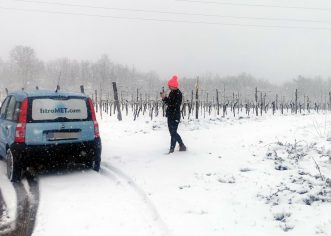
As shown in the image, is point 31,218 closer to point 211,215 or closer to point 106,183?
point 106,183

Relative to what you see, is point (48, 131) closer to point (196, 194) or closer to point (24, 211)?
point (24, 211)

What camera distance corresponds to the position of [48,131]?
816cm

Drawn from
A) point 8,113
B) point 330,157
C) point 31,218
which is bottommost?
point 31,218

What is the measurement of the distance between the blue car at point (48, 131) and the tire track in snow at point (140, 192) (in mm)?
433

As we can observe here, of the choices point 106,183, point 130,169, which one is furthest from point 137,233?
point 130,169

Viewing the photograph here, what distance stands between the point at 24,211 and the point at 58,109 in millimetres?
2673

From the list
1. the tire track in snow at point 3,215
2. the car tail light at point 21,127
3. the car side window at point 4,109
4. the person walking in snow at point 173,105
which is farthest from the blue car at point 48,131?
the person walking in snow at point 173,105

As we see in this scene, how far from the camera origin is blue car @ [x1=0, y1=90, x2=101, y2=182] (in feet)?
26.2

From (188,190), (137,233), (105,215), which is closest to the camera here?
(137,233)

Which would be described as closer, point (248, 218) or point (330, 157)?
point (248, 218)

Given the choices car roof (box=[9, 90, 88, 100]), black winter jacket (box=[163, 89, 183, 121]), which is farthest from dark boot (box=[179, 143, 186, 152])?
car roof (box=[9, 90, 88, 100])

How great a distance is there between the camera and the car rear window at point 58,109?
26.8 ft

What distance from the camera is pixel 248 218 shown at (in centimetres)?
570

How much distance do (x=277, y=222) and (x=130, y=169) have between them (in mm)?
4208
